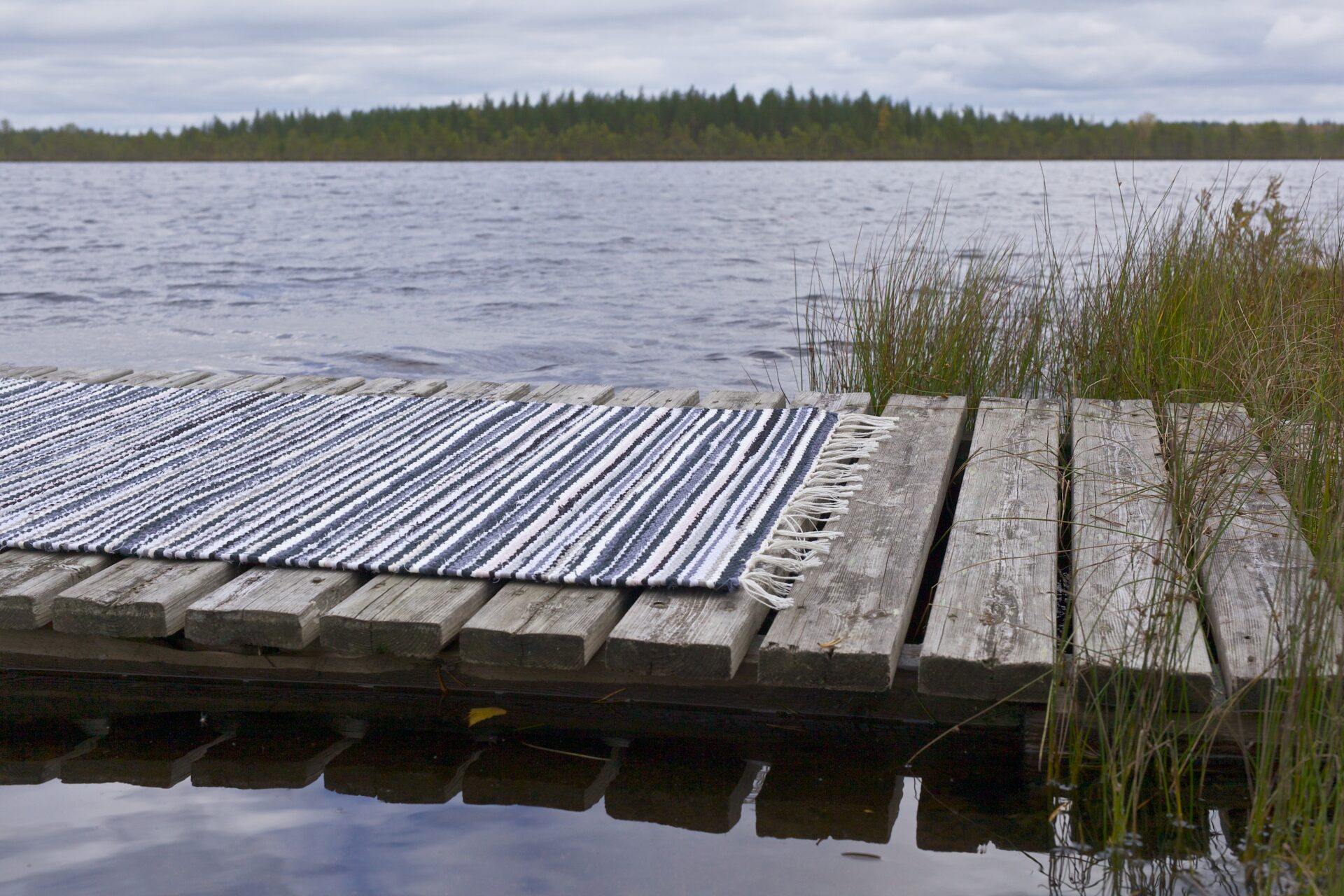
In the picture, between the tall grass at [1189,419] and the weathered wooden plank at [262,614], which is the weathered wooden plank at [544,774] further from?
the tall grass at [1189,419]

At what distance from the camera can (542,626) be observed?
1.64 meters

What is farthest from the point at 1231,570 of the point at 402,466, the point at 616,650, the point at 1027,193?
the point at 1027,193

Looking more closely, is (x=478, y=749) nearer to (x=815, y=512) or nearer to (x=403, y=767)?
(x=403, y=767)

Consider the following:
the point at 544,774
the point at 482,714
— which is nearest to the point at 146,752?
the point at 482,714

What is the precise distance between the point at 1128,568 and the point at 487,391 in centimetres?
204

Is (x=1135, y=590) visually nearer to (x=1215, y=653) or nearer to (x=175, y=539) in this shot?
(x=1215, y=653)

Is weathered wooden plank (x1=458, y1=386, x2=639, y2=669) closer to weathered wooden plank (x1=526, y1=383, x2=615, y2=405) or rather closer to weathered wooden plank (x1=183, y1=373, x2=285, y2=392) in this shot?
weathered wooden plank (x1=526, y1=383, x2=615, y2=405)

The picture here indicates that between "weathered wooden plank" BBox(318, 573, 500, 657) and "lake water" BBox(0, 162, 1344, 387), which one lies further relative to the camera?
"lake water" BBox(0, 162, 1344, 387)

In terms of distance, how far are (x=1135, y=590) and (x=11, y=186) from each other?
32.4 m

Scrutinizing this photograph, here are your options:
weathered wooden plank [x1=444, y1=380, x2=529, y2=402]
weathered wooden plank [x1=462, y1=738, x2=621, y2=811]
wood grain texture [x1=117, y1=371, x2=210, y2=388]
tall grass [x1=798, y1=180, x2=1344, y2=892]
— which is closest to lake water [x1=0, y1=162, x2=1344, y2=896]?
weathered wooden plank [x1=462, y1=738, x2=621, y2=811]

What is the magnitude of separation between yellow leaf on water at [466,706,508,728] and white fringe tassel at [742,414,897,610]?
46 centimetres

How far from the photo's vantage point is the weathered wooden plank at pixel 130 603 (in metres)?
1.74

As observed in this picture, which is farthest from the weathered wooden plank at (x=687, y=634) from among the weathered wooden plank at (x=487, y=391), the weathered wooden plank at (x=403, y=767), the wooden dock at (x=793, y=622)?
the weathered wooden plank at (x=487, y=391)

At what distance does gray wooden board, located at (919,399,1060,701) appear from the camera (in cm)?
154
